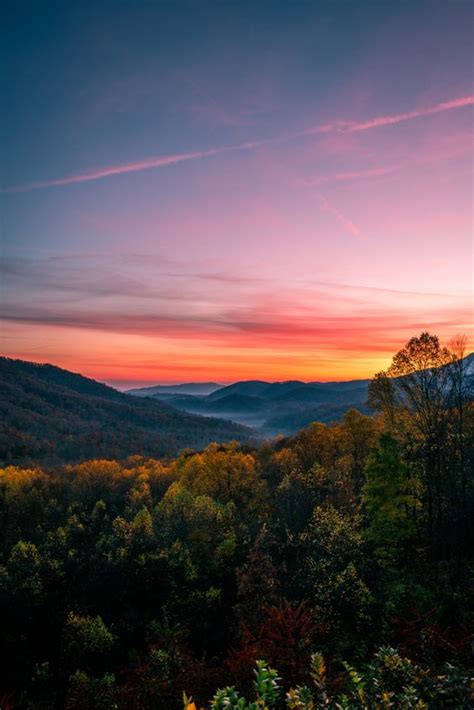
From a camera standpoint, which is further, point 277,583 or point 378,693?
point 277,583

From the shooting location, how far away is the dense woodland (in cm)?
1797

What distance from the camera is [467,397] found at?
101ft

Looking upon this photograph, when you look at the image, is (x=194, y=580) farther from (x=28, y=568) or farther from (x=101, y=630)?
(x=28, y=568)

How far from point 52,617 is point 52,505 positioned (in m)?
34.0

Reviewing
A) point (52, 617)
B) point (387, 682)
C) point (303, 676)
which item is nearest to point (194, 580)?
point (52, 617)

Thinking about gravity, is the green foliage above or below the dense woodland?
above

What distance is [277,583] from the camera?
1147 inches

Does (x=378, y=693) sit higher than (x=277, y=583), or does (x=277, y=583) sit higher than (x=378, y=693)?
(x=378, y=693)

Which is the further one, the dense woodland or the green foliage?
the dense woodland

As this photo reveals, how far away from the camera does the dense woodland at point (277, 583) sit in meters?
18.0

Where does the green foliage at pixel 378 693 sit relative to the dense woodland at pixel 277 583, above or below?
above

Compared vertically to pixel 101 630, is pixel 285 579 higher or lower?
higher

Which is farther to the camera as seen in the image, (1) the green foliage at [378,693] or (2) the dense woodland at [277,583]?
(2) the dense woodland at [277,583]

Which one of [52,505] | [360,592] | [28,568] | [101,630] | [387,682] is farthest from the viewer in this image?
[52,505]
